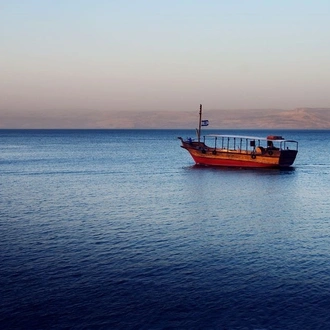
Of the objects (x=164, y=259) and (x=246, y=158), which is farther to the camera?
(x=246, y=158)

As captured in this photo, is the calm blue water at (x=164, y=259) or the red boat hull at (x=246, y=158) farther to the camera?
the red boat hull at (x=246, y=158)

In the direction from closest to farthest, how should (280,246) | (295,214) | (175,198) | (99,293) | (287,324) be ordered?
(287,324), (99,293), (280,246), (295,214), (175,198)

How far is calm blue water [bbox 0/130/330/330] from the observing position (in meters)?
22.1

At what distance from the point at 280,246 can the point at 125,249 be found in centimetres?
1043

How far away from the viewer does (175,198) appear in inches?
2158

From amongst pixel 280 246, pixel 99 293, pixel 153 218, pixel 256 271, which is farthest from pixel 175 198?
pixel 99 293

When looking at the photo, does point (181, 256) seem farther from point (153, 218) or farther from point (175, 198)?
point (175, 198)

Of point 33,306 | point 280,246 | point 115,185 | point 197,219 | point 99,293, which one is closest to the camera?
point 33,306

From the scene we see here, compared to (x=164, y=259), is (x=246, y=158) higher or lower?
higher

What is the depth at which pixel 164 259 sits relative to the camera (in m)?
29.9

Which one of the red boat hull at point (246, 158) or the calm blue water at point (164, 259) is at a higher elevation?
the red boat hull at point (246, 158)

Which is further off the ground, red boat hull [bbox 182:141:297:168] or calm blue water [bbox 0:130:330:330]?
red boat hull [bbox 182:141:297:168]

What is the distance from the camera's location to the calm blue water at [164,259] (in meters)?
22.1

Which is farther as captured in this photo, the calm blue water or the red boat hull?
the red boat hull
